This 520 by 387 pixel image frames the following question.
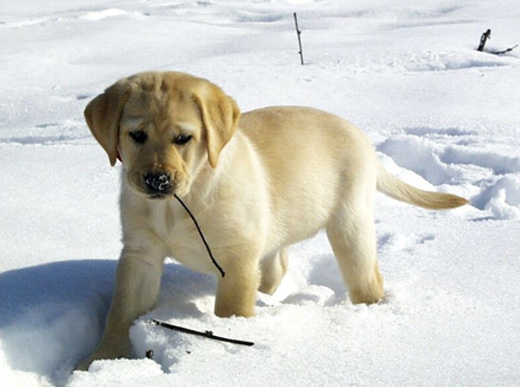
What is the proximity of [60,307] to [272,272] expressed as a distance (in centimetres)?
113

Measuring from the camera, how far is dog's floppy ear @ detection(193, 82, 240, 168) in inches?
118

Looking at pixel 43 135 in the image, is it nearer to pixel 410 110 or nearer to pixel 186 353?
pixel 410 110

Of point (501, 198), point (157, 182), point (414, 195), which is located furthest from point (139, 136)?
point (501, 198)

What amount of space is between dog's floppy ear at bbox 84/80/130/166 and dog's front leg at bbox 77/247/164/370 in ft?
1.46

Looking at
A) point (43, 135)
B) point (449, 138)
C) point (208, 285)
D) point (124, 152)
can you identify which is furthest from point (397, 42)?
point (124, 152)

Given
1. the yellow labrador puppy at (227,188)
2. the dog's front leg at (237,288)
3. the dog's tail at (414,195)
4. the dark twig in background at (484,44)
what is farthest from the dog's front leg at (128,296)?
the dark twig in background at (484,44)

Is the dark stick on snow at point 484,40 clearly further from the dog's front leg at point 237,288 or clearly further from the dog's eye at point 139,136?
the dog's eye at point 139,136

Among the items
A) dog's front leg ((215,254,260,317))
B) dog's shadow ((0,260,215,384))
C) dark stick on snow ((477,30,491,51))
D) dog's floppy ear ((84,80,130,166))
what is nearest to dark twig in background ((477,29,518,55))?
dark stick on snow ((477,30,491,51))

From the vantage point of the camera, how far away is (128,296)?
10.7ft

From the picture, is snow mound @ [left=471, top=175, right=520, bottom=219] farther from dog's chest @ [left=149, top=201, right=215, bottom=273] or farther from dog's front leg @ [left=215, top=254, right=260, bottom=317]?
dog's chest @ [left=149, top=201, right=215, bottom=273]

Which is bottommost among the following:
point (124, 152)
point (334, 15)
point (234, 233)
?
point (334, 15)

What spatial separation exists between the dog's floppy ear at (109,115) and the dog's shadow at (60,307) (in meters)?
0.62

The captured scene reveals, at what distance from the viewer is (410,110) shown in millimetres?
6590

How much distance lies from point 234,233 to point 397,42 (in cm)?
653
